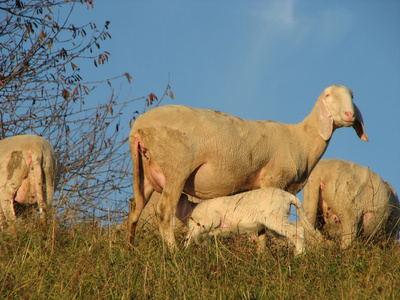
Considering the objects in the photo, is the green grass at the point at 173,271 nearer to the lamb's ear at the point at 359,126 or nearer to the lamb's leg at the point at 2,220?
the lamb's leg at the point at 2,220

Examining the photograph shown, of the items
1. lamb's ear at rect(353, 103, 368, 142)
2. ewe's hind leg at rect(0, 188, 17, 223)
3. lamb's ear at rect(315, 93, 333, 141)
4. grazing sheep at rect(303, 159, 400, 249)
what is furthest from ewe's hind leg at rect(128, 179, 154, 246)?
lamb's ear at rect(353, 103, 368, 142)

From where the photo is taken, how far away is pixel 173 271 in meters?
4.66

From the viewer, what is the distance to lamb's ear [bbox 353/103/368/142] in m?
7.16

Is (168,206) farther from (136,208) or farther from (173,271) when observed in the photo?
(173,271)

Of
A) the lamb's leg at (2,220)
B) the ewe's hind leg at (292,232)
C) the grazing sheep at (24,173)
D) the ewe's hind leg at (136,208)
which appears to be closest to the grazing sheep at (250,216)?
the ewe's hind leg at (292,232)

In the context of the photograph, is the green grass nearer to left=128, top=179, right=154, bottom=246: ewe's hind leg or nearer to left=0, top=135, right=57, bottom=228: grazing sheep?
left=128, top=179, right=154, bottom=246: ewe's hind leg

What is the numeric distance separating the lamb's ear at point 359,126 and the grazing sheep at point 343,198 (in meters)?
0.74

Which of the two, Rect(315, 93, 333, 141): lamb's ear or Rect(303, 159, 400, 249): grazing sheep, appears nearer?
Rect(315, 93, 333, 141): lamb's ear

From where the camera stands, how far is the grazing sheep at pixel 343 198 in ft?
25.2

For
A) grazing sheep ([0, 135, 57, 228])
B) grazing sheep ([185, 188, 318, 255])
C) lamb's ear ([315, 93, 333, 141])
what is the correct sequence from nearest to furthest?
grazing sheep ([185, 188, 318, 255])
lamb's ear ([315, 93, 333, 141])
grazing sheep ([0, 135, 57, 228])

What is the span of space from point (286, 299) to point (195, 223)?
216cm

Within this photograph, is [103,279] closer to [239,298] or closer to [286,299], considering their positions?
[239,298]

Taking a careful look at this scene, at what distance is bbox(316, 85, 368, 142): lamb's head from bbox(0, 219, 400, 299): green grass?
1.73 m

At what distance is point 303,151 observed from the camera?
690 centimetres
